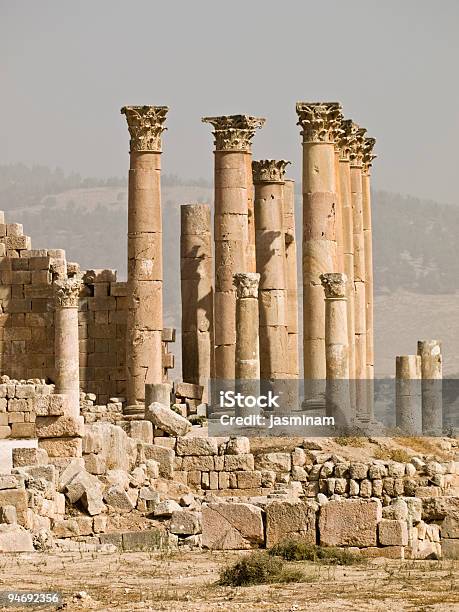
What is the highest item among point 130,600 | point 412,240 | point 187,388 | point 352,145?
point 412,240

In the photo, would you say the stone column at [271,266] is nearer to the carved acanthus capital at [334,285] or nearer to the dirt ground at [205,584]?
the carved acanthus capital at [334,285]

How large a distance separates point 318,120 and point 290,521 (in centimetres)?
2291

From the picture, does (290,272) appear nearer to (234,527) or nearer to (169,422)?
(169,422)

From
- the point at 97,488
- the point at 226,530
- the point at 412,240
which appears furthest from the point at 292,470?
the point at 412,240

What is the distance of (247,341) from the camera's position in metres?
43.7

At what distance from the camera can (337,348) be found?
145ft

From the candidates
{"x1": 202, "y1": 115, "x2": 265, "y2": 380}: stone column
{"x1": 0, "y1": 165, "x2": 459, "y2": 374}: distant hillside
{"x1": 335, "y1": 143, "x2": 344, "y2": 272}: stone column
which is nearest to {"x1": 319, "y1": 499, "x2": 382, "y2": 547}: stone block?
{"x1": 202, "y1": 115, "x2": 265, "y2": 380}: stone column

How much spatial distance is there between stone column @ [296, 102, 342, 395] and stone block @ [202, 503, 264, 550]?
21.1 metres

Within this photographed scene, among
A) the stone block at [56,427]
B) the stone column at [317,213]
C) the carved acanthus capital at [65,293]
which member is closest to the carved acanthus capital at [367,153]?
the stone column at [317,213]

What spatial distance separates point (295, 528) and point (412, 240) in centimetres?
17070

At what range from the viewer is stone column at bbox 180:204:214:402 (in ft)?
161

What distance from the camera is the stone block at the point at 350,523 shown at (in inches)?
957

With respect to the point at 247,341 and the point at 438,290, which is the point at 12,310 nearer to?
the point at 247,341

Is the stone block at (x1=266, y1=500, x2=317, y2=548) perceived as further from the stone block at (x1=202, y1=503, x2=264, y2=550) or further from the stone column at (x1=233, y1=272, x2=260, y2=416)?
the stone column at (x1=233, y1=272, x2=260, y2=416)
